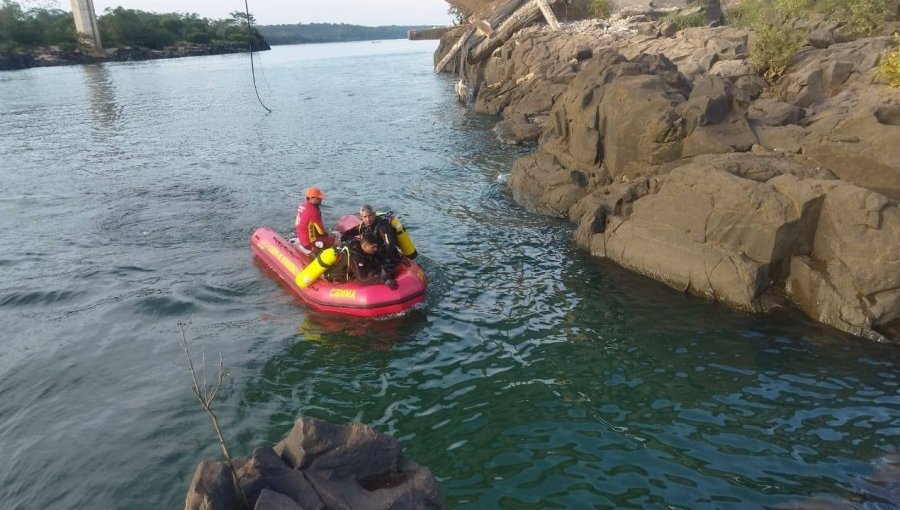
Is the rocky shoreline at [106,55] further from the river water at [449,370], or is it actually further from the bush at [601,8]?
the river water at [449,370]

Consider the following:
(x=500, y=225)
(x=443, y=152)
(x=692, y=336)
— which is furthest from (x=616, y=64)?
(x=692, y=336)

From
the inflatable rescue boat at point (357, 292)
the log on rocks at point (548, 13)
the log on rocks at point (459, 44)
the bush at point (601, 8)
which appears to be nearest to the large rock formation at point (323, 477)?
the inflatable rescue boat at point (357, 292)

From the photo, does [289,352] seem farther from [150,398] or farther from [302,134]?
[302,134]

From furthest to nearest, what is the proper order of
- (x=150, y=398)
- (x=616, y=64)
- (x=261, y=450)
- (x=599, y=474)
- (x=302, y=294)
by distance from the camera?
(x=616, y=64) → (x=302, y=294) → (x=150, y=398) → (x=599, y=474) → (x=261, y=450)

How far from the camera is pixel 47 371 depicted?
34.1ft

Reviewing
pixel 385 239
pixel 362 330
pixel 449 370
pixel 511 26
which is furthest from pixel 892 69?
pixel 511 26

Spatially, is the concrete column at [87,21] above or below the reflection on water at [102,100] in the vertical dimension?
above

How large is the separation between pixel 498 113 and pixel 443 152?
27.7ft

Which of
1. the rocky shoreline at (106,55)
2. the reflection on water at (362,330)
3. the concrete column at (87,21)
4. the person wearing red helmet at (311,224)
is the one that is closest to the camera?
the reflection on water at (362,330)

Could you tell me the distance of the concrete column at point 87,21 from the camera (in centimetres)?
8800

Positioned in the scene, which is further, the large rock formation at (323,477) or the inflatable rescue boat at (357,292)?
the inflatable rescue boat at (357,292)

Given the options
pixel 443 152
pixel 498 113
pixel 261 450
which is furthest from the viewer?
pixel 498 113

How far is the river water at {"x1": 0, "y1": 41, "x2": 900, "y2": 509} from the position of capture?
24.9 ft

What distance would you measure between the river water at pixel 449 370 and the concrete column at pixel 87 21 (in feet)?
277
